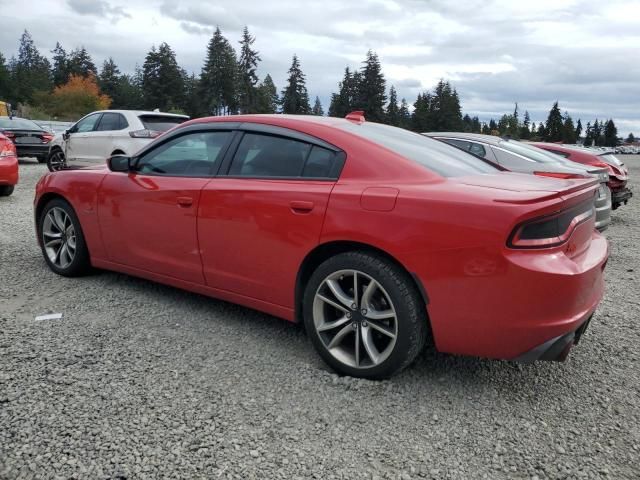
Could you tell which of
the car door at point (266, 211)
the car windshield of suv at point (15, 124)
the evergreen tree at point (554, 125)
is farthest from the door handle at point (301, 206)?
the evergreen tree at point (554, 125)

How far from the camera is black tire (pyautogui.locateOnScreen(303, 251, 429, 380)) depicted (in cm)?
271

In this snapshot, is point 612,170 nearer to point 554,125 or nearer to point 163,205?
point 163,205

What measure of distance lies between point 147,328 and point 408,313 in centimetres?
187

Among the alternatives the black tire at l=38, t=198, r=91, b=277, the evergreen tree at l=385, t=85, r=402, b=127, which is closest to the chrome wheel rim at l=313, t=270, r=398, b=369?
the black tire at l=38, t=198, r=91, b=277

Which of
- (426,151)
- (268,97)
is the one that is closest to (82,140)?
(426,151)

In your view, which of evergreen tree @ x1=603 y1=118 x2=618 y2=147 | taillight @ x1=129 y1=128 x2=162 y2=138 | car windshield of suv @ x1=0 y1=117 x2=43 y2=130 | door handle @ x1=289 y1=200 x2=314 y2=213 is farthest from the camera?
evergreen tree @ x1=603 y1=118 x2=618 y2=147

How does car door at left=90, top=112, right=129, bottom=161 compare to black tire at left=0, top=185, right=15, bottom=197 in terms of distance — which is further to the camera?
car door at left=90, top=112, right=129, bottom=161

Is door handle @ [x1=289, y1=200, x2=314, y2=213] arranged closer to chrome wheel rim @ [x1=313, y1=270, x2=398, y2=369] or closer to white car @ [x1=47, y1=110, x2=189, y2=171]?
chrome wheel rim @ [x1=313, y1=270, x2=398, y2=369]

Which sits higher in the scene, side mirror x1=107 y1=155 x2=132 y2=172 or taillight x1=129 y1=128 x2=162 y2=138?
taillight x1=129 y1=128 x2=162 y2=138

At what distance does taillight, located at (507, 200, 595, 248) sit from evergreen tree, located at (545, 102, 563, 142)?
127912mm

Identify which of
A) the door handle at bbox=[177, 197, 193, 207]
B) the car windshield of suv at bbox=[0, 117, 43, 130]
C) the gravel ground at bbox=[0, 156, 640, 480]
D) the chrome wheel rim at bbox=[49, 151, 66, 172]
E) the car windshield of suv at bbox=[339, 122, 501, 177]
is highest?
the car windshield of suv at bbox=[0, 117, 43, 130]

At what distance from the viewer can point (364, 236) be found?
2.79 m

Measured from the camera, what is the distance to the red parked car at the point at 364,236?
8.16ft

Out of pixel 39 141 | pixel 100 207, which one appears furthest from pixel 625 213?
pixel 39 141
